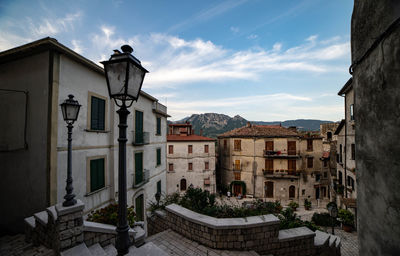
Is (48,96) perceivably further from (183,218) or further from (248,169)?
(248,169)

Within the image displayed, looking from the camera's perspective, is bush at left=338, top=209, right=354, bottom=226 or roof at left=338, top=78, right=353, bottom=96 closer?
bush at left=338, top=209, right=354, bottom=226

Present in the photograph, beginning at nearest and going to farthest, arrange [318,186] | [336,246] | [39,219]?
[39,219]
[336,246]
[318,186]

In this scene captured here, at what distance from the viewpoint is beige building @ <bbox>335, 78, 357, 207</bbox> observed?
1301 cm

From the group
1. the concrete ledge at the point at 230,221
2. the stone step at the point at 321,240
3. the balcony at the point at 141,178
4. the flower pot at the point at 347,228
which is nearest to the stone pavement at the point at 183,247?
the concrete ledge at the point at 230,221

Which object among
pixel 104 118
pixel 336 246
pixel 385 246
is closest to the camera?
pixel 385 246

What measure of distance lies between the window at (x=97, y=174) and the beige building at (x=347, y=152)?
16617mm

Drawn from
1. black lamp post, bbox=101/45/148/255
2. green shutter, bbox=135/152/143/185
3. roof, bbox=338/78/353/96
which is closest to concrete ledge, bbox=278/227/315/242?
black lamp post, bbox=101/45/148/255

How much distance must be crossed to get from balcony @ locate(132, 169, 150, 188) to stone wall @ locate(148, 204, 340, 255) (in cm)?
558

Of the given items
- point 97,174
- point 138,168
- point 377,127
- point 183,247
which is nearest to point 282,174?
point 138,168

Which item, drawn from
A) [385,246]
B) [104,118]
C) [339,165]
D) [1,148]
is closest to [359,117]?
[385,246]

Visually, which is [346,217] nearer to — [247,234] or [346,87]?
[346,87]

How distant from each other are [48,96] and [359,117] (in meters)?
9.48

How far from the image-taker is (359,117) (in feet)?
11.0

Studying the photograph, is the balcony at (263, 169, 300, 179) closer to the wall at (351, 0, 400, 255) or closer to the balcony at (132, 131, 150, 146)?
the balcony at (132, 131, 150, 146)
